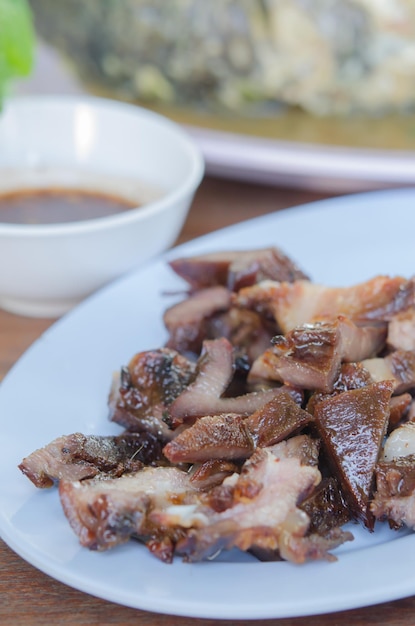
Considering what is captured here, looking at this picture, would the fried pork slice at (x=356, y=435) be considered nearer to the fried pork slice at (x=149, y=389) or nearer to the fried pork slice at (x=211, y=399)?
the fried pork slice at (x=211, y=399)

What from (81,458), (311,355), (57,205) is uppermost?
(311,355)

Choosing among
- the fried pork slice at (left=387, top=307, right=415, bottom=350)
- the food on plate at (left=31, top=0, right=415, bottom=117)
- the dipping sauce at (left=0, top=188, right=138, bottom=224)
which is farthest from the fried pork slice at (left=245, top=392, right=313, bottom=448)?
the food on plate at (left=31, top=0, right=415, bottom=117)

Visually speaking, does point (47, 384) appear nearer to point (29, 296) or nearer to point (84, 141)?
point (29, 296)

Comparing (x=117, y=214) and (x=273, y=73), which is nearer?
(x=117, y=214)

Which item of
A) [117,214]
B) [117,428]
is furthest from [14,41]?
[117,428]

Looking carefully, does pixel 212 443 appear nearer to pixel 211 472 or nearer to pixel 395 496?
pixel 211 472

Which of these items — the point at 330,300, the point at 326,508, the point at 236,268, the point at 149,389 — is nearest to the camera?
the point at 326,508

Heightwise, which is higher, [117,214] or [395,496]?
[395,496]
